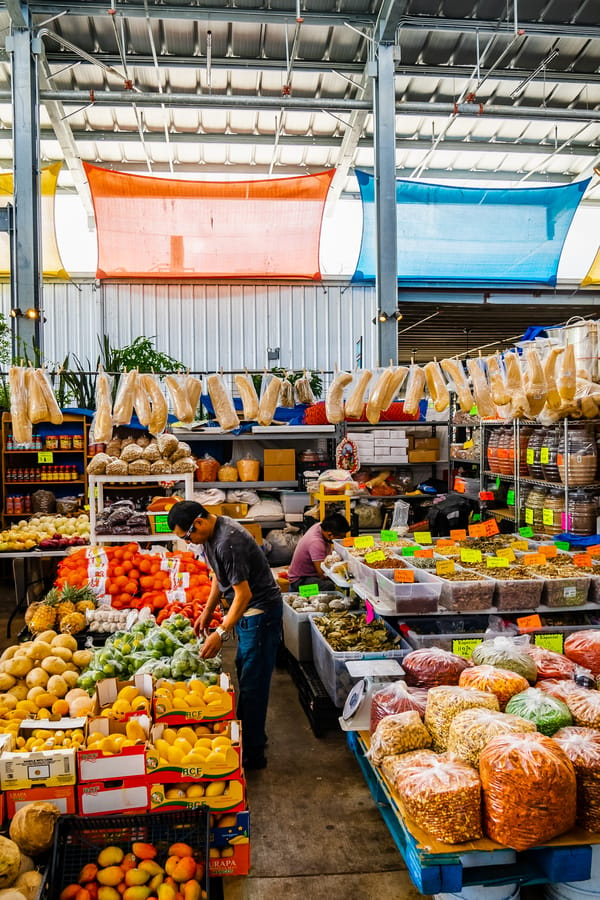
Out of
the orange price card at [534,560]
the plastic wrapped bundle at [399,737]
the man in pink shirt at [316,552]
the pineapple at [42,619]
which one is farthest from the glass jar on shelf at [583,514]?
the pineapple at [42,619]

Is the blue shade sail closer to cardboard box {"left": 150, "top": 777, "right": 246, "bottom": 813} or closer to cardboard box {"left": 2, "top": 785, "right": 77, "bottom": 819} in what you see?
cardboard box {"left": 150, "top": 777, "right": 246, "bottom": 813}

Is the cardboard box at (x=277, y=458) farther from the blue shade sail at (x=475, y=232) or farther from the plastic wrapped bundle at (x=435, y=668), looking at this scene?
the plastic wrapped bundle at (x=435, y=668)

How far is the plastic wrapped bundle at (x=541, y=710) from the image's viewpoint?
91.7 inches

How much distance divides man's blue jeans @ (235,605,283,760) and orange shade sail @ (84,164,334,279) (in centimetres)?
639

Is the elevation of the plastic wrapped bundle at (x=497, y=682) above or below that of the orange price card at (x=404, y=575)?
below

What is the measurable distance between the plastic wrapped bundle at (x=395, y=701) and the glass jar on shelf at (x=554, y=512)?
3646 mm

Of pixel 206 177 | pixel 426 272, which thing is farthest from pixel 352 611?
pixel 206 177

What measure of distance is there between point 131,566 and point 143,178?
20.2ft

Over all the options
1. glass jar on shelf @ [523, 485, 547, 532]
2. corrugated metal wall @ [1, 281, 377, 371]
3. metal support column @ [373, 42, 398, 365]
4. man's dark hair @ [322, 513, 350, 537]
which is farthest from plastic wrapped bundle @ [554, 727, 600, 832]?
corrugated metal wall @ [1, 281, 377, 371]

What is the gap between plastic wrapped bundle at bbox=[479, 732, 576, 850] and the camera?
1922mm

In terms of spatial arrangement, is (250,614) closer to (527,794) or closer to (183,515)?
(183,515)

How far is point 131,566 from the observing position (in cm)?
484

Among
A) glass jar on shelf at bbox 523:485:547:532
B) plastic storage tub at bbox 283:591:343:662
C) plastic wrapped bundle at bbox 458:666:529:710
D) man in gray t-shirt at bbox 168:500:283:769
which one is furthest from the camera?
glass jar on shelf at bbox 523:485:547:532

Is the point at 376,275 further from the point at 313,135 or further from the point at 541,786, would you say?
the point at 541,786
